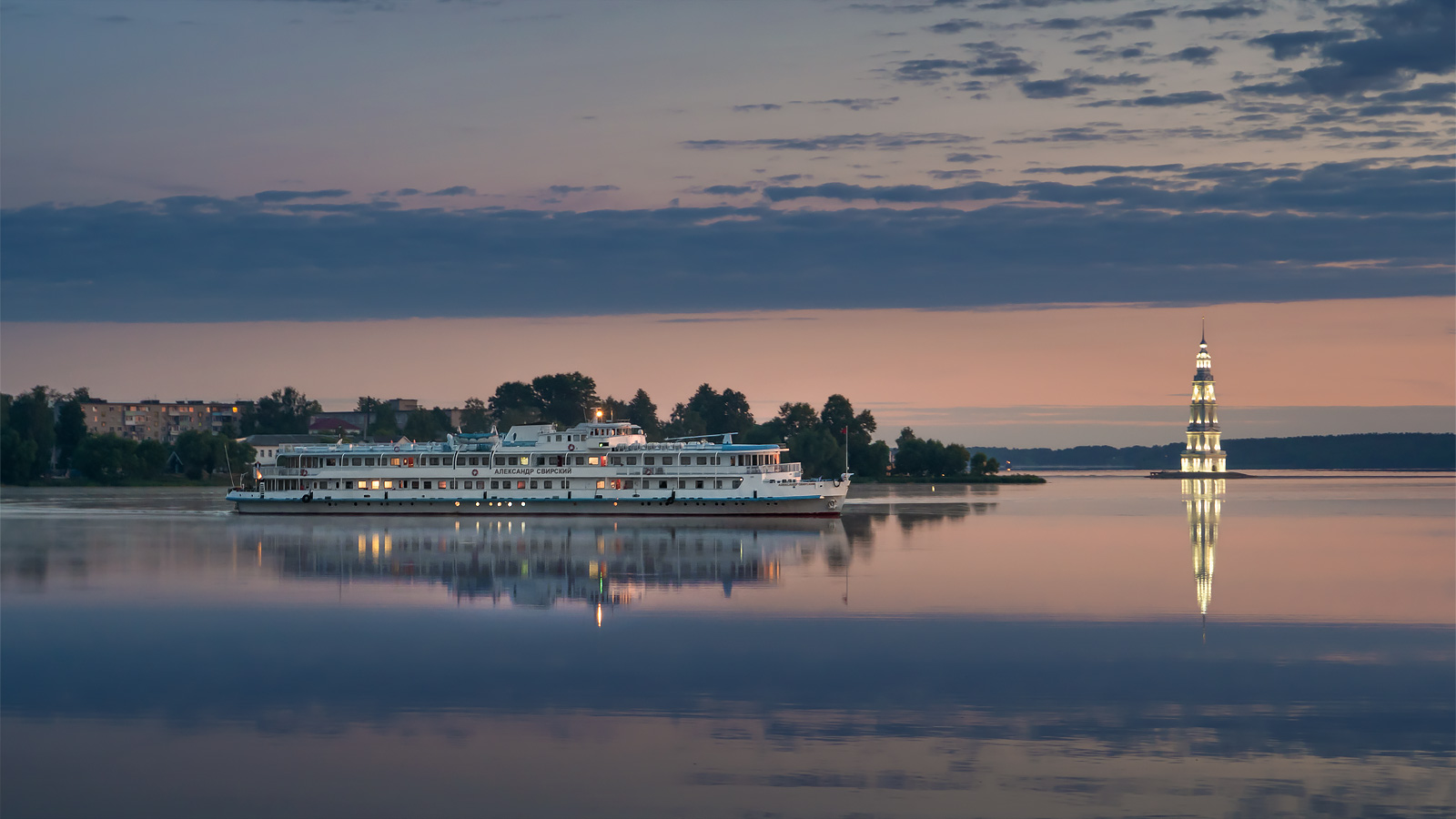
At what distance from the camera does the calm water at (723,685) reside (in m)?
17.8

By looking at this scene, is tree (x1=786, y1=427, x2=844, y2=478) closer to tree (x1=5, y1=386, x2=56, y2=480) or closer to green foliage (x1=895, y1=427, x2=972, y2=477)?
green foliage (x1=895, y1=427, x2=972, y2=477)

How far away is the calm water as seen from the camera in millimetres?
17797

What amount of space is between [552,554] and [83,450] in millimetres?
113321

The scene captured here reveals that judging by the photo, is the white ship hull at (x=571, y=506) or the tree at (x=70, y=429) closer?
the white ship hull at (x=571, y=506)

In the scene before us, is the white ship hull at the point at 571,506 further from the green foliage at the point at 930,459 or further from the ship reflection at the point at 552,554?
the green foliage at the point at 930,459

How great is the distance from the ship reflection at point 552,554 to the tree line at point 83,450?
270ft

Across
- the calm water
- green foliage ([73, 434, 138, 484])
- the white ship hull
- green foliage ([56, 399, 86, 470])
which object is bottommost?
the calm water

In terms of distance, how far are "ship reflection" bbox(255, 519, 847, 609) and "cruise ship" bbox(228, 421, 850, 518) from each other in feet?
6.54

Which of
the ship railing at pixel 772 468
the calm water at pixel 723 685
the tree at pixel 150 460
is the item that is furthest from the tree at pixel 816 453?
the calm water at pixel 723 685

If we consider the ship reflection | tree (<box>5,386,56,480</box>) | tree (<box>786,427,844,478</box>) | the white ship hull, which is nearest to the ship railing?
the white ship hull

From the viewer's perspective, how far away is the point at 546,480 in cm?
8138

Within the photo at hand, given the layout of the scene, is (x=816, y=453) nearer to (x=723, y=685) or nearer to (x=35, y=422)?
(x=35, y=422)

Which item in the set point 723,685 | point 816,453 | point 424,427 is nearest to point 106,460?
point 424,427

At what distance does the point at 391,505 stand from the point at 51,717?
60833mm
